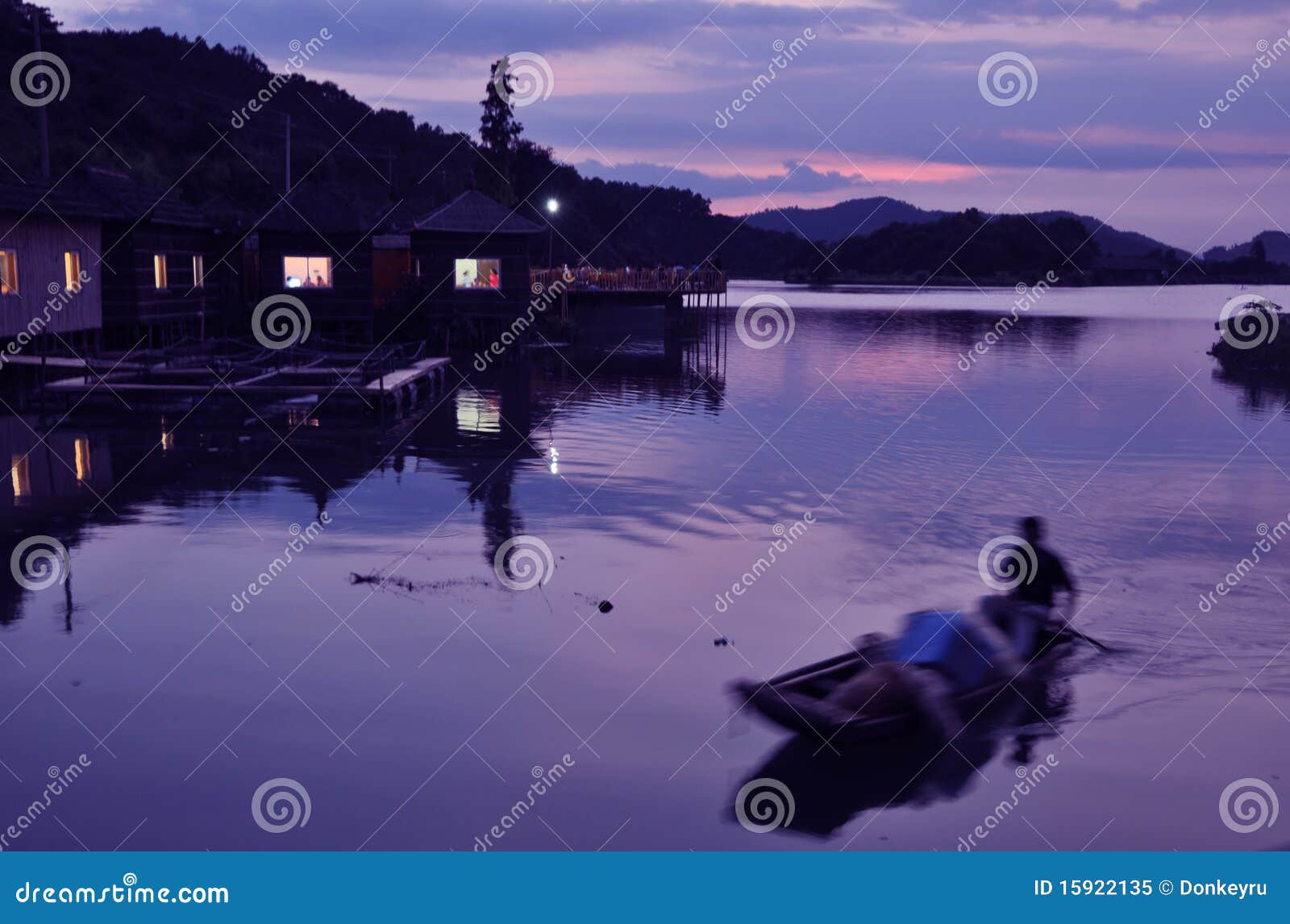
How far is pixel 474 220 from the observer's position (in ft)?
151

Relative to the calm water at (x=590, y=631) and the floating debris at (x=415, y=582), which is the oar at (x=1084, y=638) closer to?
the calm water at (x=590, y=631)

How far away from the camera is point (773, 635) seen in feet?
43.2

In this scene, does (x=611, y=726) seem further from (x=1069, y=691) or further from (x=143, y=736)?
(x=1069, y=691)

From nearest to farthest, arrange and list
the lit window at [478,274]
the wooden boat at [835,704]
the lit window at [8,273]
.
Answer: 1. the wooden boat at [835,704]
2. the lit window at [8,273]
3. the lit window at [478,274]

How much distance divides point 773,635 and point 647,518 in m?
5.69

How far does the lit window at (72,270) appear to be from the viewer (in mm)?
32812

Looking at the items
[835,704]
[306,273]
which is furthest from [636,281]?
[835,704]

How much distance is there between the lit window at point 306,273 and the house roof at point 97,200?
11.9 feet

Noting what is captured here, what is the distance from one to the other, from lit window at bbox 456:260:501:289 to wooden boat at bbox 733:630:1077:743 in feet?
125

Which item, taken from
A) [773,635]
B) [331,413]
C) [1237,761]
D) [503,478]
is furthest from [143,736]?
[331,413]

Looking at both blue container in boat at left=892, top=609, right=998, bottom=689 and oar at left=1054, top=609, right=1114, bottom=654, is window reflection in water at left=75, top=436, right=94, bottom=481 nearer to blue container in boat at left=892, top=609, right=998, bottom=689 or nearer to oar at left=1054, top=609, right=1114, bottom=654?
blue container in boat at left=892, top=609, right=998, bottom=689

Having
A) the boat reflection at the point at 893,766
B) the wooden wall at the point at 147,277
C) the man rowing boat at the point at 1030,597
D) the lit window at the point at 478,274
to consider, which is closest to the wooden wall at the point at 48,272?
the wooden wall at the point at 147,277

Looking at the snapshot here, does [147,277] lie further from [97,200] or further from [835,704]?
[835,704]

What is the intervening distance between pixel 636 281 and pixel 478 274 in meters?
13.6
